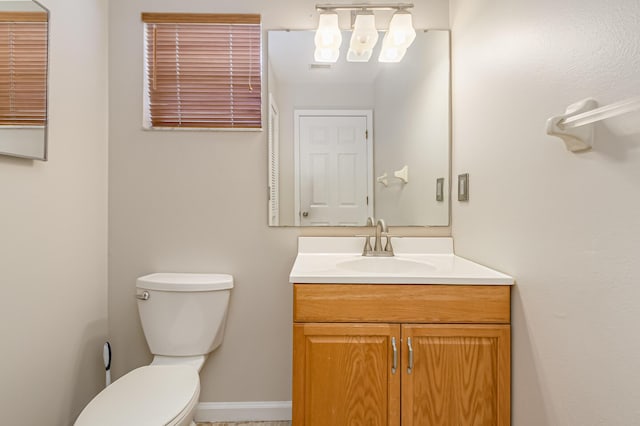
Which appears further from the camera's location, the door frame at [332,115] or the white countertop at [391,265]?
the door frame at [332,115]

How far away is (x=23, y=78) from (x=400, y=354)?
1605 millimetres

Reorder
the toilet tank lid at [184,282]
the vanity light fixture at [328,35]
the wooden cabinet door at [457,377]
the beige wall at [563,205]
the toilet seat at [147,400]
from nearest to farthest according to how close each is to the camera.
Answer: the beige wall at [563,205] → the toilet seat at [147,400] → the wooden cabinet door at [457,377] → the toilet tank lid at [184,282] → the vanity light fixture at [328,35]

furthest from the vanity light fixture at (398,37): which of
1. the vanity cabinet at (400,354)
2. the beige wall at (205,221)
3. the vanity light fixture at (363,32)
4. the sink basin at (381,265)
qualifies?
the vanity cabinet at (400,354)

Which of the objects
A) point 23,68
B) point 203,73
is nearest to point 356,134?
point 203,73

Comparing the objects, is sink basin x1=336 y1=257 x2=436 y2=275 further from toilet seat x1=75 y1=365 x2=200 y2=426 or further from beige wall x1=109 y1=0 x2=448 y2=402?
toilet seat x1=75 y1=365 x2=200 y2=426

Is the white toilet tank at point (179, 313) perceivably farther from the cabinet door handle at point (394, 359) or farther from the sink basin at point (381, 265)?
the cabinet door handle at point (394, 359)

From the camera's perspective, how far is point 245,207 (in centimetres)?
169

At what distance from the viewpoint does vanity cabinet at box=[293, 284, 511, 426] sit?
1.12m

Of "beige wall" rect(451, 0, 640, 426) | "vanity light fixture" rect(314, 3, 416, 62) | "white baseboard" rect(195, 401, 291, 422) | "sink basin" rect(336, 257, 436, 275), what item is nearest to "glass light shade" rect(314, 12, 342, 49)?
"vanity light fixture" rect(314, 3, 416, 62)

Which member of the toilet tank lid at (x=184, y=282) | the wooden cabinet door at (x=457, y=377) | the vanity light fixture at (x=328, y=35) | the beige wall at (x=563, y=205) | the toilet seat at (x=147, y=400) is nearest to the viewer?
the beige wall at (x=563, y=205)

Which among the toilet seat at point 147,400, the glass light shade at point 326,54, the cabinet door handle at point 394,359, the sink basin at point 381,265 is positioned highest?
the glass light shade at point 326,54

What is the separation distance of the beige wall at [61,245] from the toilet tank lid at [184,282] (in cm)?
29

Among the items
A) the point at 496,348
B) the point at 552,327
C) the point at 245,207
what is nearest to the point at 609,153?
A: the point at 552,327

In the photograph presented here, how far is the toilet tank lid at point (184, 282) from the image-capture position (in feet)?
4.90
